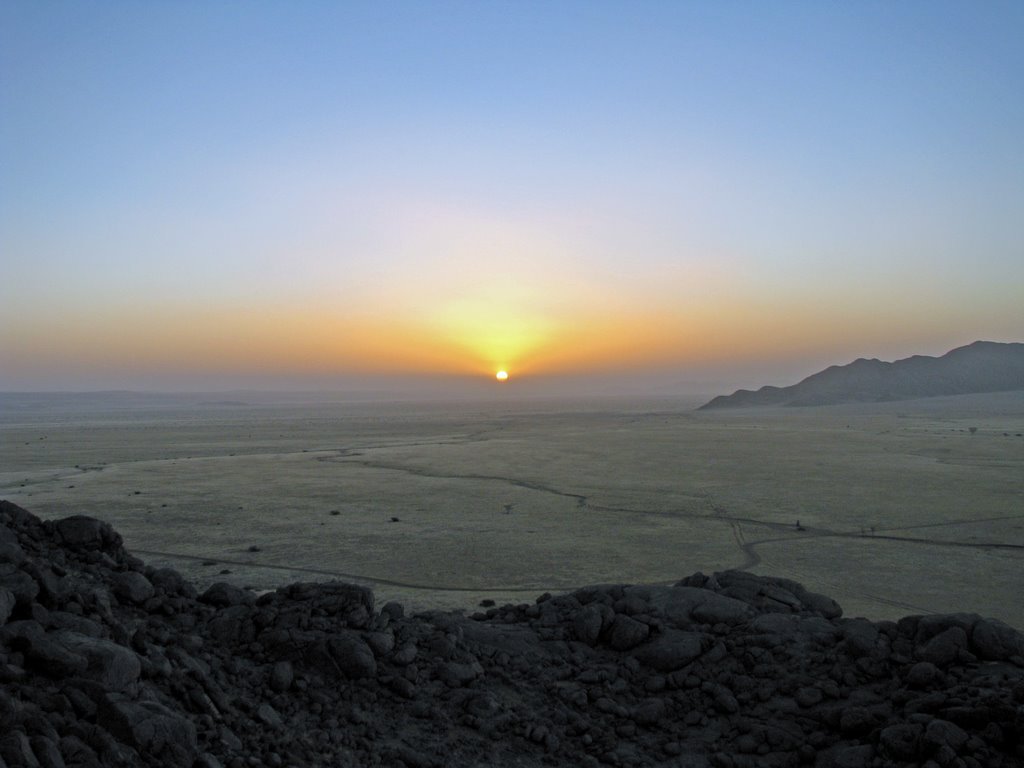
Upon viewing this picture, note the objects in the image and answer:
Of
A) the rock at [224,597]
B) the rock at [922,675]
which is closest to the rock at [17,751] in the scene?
the rock at [224,597]

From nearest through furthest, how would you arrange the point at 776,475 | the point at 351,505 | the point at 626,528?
the point at 626,528 < the point at 351,505 < the point at 776,475

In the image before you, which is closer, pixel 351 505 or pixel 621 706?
pixel 621 706

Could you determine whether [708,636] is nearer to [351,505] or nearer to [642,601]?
[642,601]

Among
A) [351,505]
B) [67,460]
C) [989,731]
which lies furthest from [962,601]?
[67,460]

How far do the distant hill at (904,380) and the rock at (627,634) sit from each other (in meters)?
99.6

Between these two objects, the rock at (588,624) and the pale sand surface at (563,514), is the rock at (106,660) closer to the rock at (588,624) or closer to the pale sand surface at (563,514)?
the rock at (588,624)

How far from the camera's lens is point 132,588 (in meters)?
6.96

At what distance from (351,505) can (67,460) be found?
1855 centimetres

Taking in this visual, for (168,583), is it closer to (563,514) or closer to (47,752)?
(47,752)

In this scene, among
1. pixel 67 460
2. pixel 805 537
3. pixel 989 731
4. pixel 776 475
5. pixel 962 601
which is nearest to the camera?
pixel 989 731

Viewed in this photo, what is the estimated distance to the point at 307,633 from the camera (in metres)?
6.48

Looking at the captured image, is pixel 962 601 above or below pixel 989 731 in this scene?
below

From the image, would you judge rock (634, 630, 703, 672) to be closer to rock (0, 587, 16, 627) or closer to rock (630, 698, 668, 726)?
rock (630, 698, 668, 726)

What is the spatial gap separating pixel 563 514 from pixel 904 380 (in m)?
114
